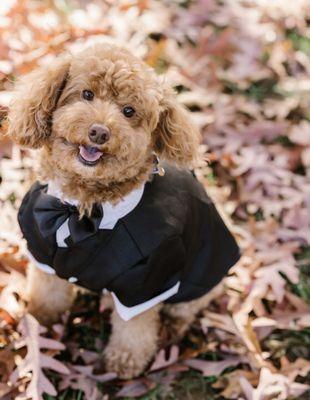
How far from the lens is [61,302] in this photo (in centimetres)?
309

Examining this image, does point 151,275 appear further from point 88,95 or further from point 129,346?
point 88,95

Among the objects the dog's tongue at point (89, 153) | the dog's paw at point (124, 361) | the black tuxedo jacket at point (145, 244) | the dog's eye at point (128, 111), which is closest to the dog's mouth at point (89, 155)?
the dog's tongue at point (89, 153)

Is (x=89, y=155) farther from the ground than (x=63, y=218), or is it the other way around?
(x=89, y=155)

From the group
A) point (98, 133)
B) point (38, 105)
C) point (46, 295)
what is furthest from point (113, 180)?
point (46, 295)

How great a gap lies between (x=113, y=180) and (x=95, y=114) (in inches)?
12.0

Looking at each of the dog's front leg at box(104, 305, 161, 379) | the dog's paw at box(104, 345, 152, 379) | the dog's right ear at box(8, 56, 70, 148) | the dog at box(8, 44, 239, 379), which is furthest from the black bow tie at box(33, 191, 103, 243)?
the dog's paw at box(104, 345, 152, 379)

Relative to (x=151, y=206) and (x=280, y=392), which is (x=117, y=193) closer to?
(x=151, y=206)

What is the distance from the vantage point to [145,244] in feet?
8.05

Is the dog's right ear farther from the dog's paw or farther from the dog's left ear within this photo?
the dog's paw

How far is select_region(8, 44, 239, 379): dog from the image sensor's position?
229 centimetres

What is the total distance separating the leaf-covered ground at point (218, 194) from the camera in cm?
292

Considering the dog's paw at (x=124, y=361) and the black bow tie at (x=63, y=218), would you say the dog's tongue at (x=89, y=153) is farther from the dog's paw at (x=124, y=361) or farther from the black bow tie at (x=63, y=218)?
the dog's paw at (x=124, y=361)

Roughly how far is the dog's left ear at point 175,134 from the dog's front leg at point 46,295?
0.93 meters

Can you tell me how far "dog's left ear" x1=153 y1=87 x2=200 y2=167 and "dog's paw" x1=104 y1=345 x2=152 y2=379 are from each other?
3.51ft
